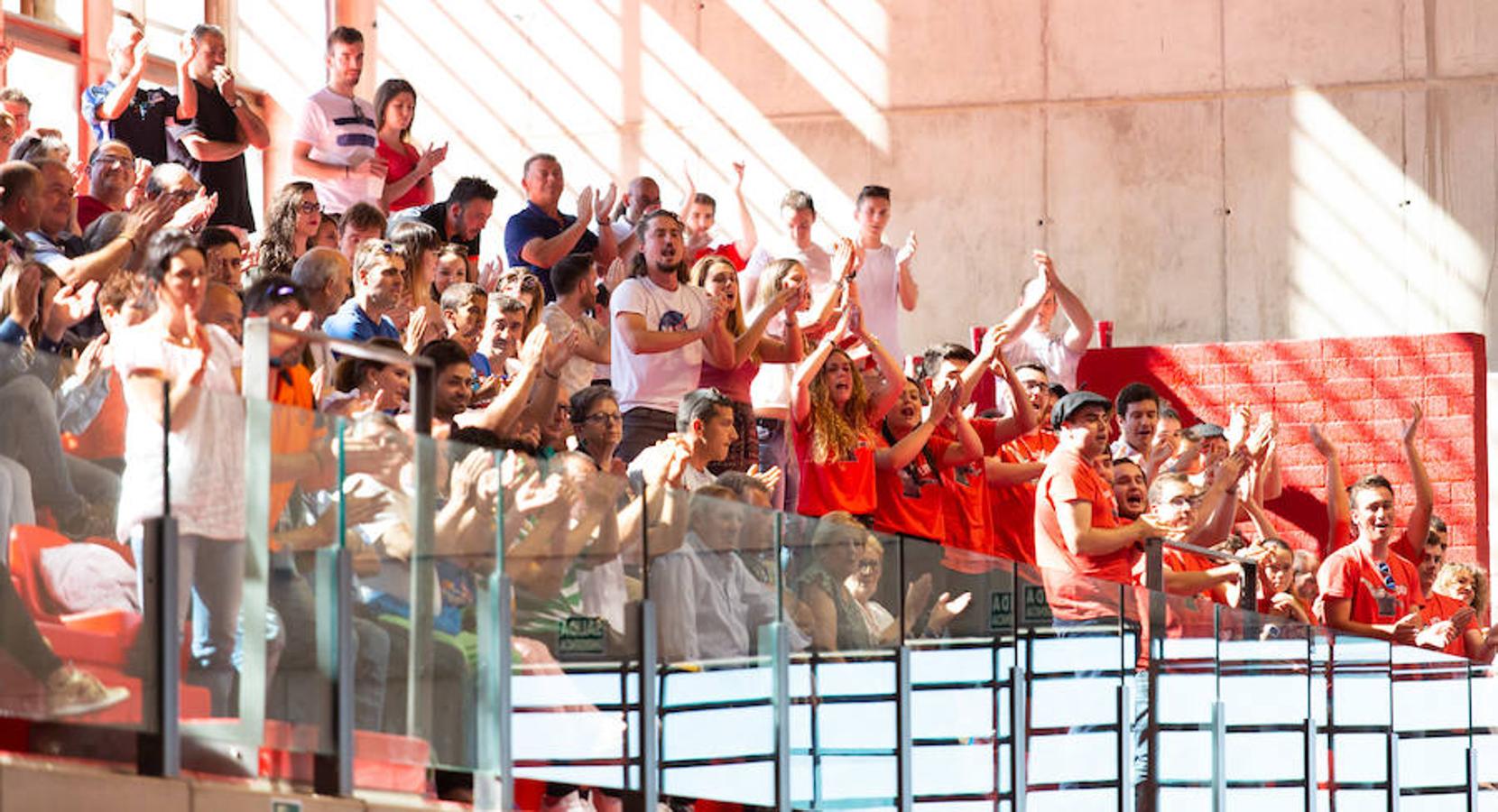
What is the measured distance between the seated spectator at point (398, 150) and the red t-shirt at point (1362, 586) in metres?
3.91

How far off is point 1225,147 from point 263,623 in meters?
10.5

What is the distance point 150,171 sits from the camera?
8.22 m

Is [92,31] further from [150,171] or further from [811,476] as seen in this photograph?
[811,476]

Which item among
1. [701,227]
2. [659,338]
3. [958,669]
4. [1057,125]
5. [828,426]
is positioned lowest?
[958,669]

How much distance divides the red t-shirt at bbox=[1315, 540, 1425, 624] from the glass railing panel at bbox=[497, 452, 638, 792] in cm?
441

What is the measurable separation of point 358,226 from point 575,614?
2.85 m

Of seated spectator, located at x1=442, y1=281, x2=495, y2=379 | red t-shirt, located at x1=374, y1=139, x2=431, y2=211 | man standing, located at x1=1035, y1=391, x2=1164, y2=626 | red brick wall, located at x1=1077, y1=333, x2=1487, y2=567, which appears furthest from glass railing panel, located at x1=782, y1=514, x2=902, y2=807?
red brick wall, located at x1=1077, y1=333, x2=1487, y2=567

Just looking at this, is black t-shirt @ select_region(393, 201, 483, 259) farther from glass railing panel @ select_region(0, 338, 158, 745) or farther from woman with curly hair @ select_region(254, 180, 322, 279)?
glass railing panel @ select_region(0, 338, 158, 745)

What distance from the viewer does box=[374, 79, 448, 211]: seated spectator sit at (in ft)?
31.8

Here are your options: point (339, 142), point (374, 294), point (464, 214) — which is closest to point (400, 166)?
point (339, 142)

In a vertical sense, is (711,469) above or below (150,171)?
below

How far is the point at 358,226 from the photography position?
789 cm

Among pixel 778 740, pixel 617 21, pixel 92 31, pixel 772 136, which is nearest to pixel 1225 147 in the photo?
pixel 772 136

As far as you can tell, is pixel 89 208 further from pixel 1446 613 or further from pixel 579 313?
pixel 1446 613
